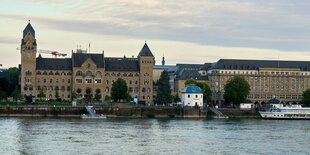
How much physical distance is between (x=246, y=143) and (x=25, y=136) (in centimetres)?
3168

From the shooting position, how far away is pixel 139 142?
90.3 m

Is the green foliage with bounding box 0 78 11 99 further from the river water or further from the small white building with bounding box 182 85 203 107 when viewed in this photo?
the river water

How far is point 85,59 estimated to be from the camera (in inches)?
7657

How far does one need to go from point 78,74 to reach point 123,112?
4210cm

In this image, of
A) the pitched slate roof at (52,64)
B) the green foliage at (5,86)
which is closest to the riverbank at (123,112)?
the green foliage at (5,86)

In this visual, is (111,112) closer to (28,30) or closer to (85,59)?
(85,59)

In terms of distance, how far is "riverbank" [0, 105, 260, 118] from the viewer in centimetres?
14788

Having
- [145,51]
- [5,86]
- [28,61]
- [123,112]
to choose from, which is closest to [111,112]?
[123,112]

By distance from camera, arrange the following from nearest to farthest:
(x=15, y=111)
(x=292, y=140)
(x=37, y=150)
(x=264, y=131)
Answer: (x=37, y=150) → (x=292, y=140) → (x=264, y=131) → (x=15, y=111)

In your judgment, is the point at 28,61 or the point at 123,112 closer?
the point at 123,112

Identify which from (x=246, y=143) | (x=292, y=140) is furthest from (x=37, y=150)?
(x=292, y=140)

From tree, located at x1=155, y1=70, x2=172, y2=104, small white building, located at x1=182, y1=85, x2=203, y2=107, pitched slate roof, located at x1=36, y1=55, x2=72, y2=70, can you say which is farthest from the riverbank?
pitched slate roof, located at x1=36, y1=55, x2=72, y2=70

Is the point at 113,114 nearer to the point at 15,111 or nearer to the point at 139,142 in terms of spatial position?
the point at 15,111

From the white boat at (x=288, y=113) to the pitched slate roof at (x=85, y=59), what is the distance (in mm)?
58436
